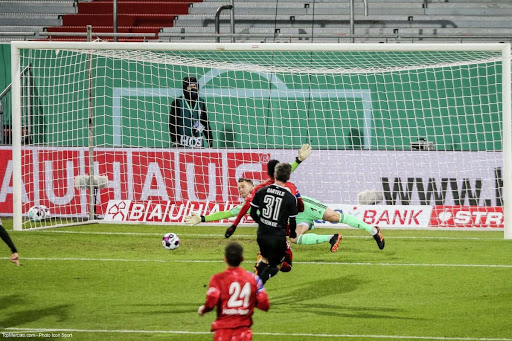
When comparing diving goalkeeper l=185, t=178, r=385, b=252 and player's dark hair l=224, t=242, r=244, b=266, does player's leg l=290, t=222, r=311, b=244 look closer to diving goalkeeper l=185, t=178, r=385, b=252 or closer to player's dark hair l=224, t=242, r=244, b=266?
diving goalkeeper l=185, t=178, r=385, b=252

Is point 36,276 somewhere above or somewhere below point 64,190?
below

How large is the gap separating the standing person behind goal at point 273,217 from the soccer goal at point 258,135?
6481mm

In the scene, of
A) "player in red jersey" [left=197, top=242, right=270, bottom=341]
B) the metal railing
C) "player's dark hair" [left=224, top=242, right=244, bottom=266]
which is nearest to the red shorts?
"player in red jersey" [left=197, top=242, right=270, bottom=341]

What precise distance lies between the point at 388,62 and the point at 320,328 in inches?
447

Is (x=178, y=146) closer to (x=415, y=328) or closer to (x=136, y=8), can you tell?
(x=136, y=8)

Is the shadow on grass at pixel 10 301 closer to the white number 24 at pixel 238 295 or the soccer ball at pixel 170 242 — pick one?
the soccer ball at pixel 170 242

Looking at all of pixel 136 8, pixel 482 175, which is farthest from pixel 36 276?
pixel 136 8

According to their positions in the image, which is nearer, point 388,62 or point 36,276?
point 36,276

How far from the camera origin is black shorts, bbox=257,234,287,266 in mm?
10711

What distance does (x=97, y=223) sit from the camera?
19.0 m

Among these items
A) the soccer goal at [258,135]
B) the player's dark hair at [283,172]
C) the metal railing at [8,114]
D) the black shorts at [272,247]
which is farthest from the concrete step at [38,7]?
the black shorts at [272,247]

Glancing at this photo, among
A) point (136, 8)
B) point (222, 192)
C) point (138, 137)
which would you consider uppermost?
point (136, 8)

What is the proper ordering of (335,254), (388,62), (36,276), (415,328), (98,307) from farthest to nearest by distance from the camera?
(388,62), (335,254), (36,276), (98,307), (415,328)

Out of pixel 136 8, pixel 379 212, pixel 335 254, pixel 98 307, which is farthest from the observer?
pixel 136 8
